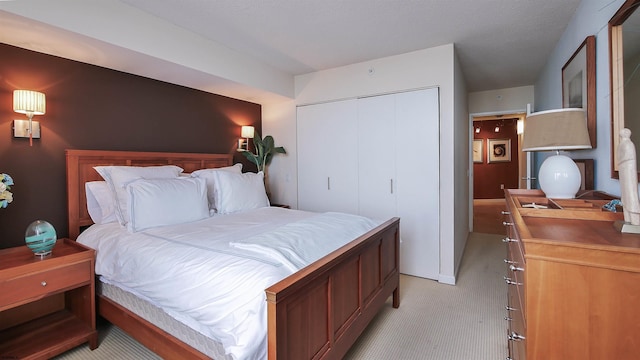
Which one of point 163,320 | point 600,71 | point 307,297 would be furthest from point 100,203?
point 600,71

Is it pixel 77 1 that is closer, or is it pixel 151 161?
pixel 77 1

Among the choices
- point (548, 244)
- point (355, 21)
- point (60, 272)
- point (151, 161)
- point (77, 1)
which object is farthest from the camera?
point (151, 161)

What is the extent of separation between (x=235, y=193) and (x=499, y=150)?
8.48 metres

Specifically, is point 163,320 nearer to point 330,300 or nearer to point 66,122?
point 330,300

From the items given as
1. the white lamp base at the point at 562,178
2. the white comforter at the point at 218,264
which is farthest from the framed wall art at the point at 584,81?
the white comforter at the point at 218,264

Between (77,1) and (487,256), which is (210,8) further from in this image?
(487,256)

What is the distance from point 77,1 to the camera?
2.02 metres

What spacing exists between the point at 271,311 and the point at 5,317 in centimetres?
233

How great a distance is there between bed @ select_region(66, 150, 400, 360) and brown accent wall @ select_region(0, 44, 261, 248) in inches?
5.6

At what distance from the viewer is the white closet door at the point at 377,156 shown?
349 cm

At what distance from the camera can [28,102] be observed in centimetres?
216

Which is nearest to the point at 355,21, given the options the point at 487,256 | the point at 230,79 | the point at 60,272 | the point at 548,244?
the point at 230,79

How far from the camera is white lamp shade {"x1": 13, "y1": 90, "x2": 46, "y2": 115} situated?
2.13 metres

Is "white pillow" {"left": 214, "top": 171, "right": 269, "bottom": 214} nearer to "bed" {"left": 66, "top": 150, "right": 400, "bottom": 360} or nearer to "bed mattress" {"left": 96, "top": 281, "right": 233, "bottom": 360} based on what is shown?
"bed" {"left": 66, "top": 150, "right": 400, "bottom": 360}
